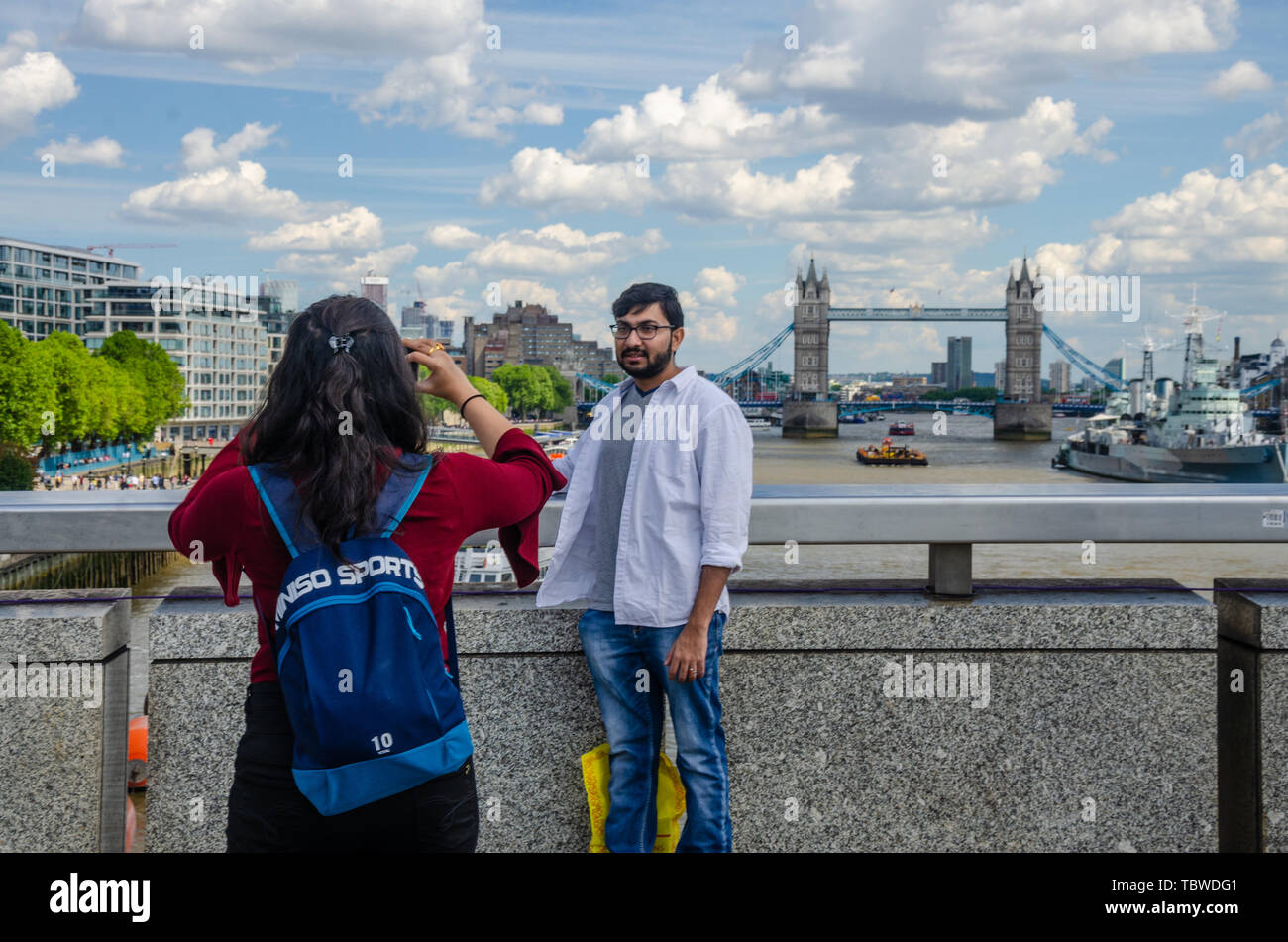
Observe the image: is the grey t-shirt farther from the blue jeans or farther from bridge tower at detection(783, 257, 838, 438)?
bridge tower at detection(783, 257, 838, 438)

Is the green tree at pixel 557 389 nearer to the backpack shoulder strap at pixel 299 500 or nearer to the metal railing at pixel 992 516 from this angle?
the metal railing at pixel 992 516

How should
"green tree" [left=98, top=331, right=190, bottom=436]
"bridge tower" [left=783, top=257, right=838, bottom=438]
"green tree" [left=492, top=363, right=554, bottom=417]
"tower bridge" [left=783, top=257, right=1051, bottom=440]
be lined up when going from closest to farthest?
"bridge tower" [left=783, top=257, right=838, bottom=438]
"tower bridge" [left=783, top=257, right=1051, bottom=440]
"green tree" [left=492, top=363, right=554, bottom=417]
"green tree" [left=98, top=331, right=190, bottom=436]

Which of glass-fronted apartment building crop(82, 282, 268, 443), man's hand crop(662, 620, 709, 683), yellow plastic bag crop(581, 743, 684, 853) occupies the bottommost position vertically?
yellow plastic bag crop(581, 743, 684, 853)

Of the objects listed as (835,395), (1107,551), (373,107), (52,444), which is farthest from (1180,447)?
(373,107)

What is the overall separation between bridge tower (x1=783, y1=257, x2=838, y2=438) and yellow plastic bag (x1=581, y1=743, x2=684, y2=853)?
19.3 meters

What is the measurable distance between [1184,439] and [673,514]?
192ft

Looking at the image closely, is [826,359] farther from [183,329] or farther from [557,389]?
[183,329]

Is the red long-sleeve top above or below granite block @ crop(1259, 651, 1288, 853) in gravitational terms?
above

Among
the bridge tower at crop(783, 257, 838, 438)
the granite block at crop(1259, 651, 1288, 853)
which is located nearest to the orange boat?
the bridge tower at crop(783, 257, 838, 438)

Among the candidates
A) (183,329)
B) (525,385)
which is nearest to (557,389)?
(525,385)

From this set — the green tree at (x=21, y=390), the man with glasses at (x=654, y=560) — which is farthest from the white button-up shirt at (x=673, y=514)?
the green tree at (x=21, y=390)

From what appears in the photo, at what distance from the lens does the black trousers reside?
183 cm

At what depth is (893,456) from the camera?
98.2ft

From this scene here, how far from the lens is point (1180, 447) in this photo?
181 feet
